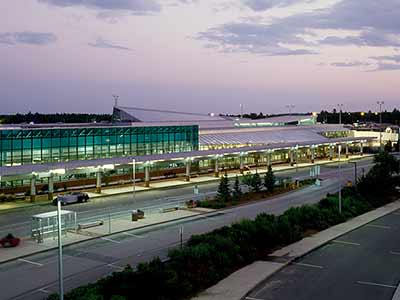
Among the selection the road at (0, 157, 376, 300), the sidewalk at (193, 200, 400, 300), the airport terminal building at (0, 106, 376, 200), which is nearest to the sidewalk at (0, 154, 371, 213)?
the airport terminal building at (0, 106, 376, 200)

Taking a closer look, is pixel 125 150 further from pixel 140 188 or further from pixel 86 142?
pixel 140 188

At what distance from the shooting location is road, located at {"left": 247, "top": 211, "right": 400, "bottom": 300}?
799 inches

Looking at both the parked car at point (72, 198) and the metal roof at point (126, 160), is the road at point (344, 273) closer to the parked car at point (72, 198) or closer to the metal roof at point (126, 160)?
the parked car at point (72, 198)

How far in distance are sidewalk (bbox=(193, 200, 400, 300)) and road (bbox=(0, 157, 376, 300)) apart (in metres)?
4.83

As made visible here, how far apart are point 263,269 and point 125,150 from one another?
125 feet

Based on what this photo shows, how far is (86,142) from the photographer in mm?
54281

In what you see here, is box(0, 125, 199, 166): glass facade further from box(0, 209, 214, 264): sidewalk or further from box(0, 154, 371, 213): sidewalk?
box(0, 209, 214, 264): sidewalk

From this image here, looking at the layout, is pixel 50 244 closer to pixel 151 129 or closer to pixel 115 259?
pixel 115 259

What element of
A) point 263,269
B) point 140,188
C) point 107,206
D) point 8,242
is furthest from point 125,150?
point 263,269

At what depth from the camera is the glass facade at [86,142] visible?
47.6 metres

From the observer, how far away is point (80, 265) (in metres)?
24.0

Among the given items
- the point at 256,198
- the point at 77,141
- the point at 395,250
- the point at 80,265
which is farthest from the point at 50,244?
the point at 77,141

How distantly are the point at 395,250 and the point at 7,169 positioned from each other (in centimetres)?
2945

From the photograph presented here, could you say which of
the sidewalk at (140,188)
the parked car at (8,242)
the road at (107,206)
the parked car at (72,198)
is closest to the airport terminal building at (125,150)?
the sidewalk at (140,188)
